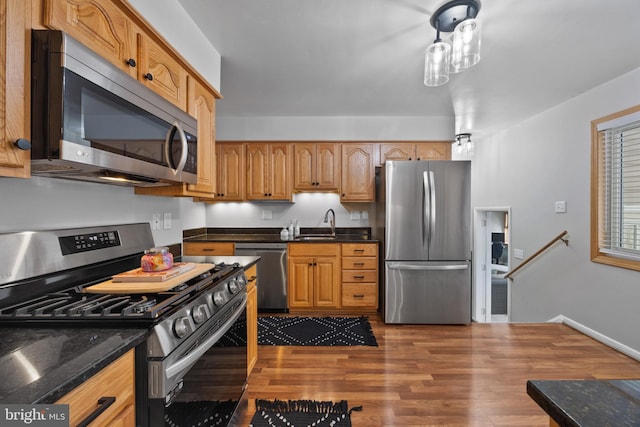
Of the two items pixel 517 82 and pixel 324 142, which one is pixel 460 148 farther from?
pixel 324 142

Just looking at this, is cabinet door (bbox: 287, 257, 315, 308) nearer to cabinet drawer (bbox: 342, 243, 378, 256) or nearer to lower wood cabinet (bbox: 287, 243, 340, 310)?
lower wood cabinet (bbox: 287, 243, 340, 310)

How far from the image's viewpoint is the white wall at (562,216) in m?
2.56

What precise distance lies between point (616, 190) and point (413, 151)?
197 cm

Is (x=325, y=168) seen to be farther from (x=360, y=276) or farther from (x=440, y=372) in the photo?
(x=440, y=372)

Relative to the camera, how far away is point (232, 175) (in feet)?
12.4

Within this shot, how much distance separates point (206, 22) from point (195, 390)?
6.93 ft

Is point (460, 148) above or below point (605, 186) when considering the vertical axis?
above

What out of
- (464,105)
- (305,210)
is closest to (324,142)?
(305,210)

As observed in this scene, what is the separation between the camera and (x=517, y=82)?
270 cm

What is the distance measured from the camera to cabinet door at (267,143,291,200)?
3.77 metres

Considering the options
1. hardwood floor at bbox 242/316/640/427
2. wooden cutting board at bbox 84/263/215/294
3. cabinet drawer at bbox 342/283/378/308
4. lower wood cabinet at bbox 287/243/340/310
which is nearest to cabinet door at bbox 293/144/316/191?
lower wood cabinet at bbox 287/243/340/310

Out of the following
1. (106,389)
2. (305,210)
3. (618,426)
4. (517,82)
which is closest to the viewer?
(618,426)

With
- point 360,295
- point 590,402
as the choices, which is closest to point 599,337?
point 360,295

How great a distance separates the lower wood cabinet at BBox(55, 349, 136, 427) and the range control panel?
31.5 inches
